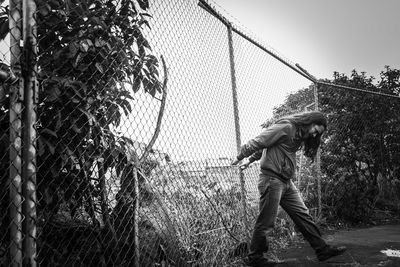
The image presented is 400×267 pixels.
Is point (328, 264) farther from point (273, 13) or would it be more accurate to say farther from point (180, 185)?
point (273, 13)

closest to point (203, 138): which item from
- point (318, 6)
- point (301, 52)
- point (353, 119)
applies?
→ point (353, 119)

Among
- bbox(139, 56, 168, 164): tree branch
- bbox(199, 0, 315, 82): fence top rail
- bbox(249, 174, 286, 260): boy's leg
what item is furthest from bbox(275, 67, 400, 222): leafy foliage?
bbox(139, 56, 168, 164): tree branch

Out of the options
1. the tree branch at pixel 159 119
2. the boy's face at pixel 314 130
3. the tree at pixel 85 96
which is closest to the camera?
the tree at pixel 85 96

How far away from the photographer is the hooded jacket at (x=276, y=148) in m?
3.80

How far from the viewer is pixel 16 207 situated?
183 cm

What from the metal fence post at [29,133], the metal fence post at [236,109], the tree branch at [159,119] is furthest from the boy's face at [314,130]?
the metal fence post at [29,133]

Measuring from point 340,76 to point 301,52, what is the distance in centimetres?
281

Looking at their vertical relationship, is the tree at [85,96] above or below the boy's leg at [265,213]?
above

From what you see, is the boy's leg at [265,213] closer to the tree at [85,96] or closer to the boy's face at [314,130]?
the boy's face at [314,130]

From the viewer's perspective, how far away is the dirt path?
405 centimetres

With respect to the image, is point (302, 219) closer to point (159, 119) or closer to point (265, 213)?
point (265, 213)

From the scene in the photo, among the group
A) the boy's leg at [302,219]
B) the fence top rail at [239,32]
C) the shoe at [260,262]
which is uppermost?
the fence top rail at [239,32]

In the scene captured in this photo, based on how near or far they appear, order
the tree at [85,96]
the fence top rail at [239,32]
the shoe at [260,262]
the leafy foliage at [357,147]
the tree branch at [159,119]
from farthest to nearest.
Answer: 1. the leafy foliage at [357,147]
2. the fence top rail at [239,32]
3. the shoe at [260,262]
4. the tree branch at [159,119]
5. the tree at [85,96]

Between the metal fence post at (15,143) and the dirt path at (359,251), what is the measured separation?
3.01 meters
